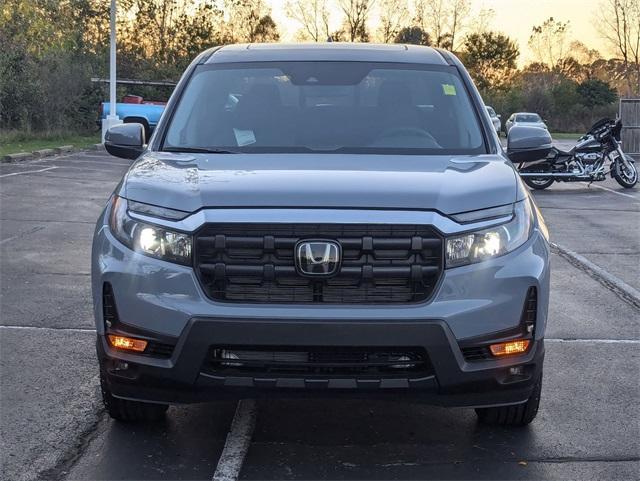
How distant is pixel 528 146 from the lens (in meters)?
Result: 5.80

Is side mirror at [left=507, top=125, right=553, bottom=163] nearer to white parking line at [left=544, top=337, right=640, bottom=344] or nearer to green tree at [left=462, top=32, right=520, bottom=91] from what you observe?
white parking line at [left=544, top=337, right=640, bottom=344]

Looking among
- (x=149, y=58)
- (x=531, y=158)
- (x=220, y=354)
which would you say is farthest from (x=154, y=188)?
(x=149, y=58)

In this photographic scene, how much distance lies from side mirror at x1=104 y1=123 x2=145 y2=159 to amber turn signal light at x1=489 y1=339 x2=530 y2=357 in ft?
9.08

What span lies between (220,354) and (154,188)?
33.0 inches

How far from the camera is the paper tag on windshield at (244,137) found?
5277 millimetres

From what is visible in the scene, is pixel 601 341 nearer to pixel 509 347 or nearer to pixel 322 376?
pixel 509 347

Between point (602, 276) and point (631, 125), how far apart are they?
2059cm

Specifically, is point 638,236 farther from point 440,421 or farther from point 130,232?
point 130,232

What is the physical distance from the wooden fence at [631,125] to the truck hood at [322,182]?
24719mm

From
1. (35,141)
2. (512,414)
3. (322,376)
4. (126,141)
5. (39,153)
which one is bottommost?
(35,141)

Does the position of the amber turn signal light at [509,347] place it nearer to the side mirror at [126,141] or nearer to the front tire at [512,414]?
the front tire at [512,414]

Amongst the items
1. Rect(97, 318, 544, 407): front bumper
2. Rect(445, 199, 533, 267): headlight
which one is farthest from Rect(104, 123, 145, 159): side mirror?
Rect(445, 199, 533, 267): headlight

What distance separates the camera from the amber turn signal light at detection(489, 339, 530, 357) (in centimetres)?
412

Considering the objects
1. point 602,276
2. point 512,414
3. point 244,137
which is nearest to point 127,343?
point 244,137
